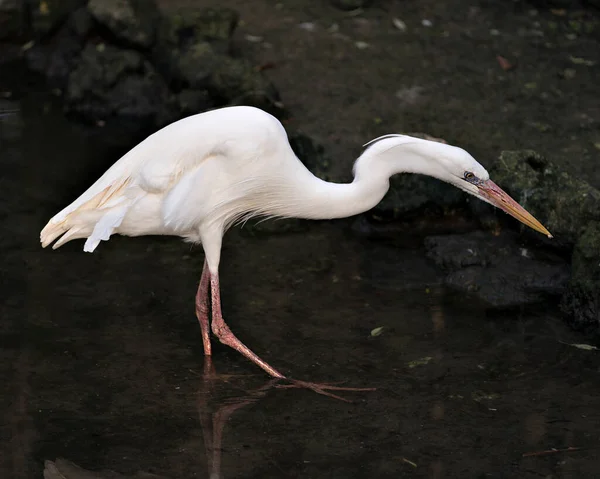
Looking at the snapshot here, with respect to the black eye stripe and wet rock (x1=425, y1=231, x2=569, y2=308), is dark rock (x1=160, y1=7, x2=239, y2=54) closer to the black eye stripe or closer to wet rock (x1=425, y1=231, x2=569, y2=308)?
wet rock (x1=425, y1=231, x2=569, y2=308)

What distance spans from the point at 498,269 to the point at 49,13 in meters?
5.80

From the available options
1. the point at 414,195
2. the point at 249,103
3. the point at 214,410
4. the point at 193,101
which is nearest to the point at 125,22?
the point at 193,101

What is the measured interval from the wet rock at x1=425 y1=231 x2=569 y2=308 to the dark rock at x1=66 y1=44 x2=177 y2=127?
3.42 meters

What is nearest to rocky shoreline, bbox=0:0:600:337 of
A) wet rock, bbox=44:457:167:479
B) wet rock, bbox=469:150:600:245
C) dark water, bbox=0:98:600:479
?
wet rock, bbox=469:150:600:245

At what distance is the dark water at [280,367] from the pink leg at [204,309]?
0.44ft

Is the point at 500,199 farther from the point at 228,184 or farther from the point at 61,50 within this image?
the point at 61,50

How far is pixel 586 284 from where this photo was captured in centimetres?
607

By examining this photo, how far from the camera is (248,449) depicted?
502 cm

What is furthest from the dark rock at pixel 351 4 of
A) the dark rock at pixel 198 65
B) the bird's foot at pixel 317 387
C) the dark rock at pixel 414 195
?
the bird's foot at pixel 317 387

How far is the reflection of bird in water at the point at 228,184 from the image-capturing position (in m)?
5.39

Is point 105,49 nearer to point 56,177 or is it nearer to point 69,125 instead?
point 69,125

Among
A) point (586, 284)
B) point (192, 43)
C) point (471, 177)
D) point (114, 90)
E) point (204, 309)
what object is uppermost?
point (471, 177)

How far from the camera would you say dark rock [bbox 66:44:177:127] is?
926 centimetres

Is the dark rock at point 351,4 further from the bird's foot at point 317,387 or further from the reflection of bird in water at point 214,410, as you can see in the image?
the bird's foot at point 317,387
